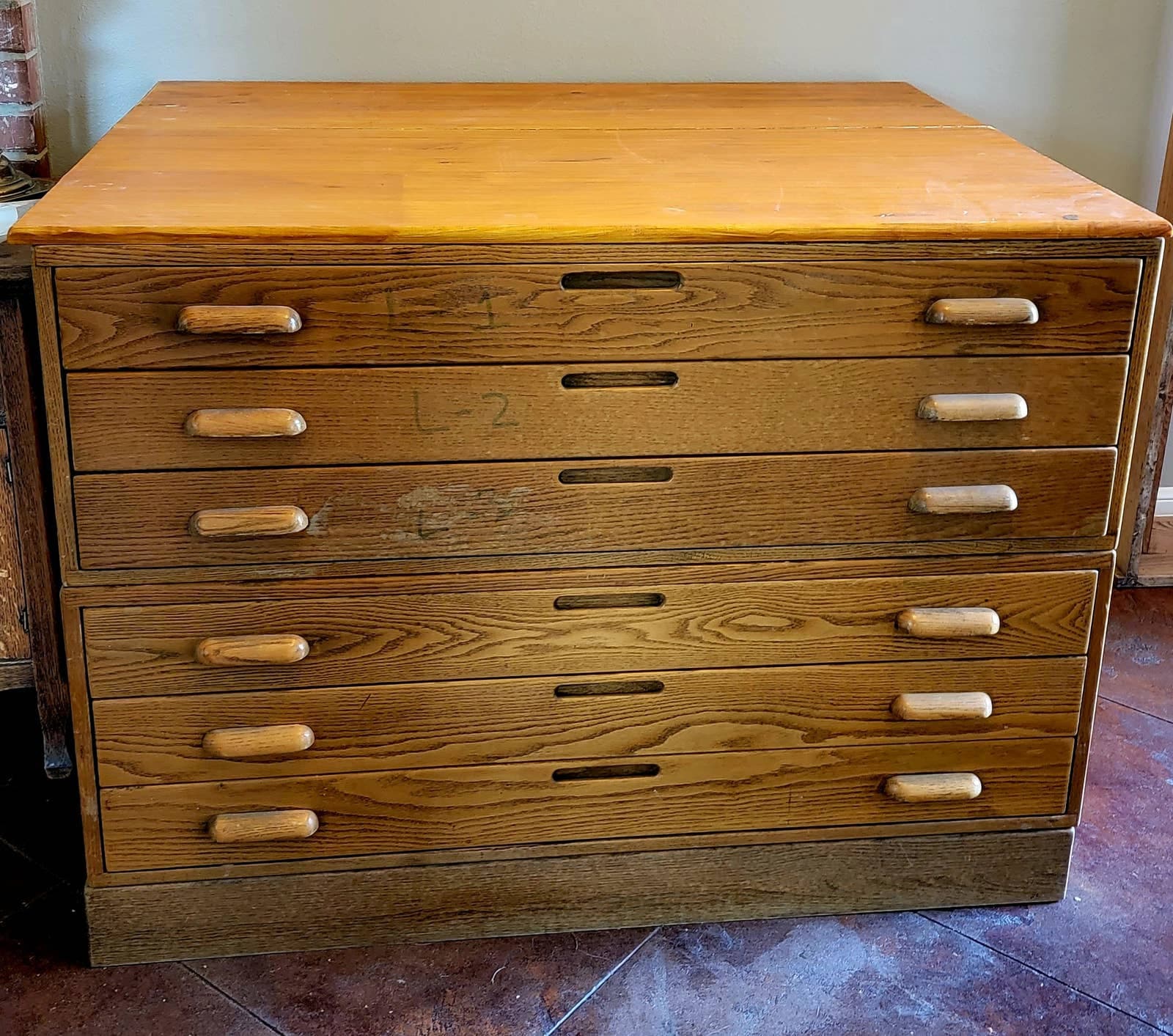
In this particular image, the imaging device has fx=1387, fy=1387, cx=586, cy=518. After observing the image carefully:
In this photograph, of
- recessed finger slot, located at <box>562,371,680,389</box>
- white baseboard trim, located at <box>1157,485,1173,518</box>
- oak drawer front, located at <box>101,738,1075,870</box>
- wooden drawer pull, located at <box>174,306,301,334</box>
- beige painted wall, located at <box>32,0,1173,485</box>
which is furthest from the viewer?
white baseboard trim, located at <box>1157,485,1173,518</box>

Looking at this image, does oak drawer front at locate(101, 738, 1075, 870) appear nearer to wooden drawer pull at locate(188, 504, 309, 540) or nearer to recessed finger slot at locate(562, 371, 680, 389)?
wooden drawer pull at locate(188, 504, 309, 540)

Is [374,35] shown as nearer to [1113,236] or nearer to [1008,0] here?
[1008,0]

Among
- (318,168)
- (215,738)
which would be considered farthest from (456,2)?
(215,738)

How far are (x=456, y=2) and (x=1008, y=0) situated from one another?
819mm

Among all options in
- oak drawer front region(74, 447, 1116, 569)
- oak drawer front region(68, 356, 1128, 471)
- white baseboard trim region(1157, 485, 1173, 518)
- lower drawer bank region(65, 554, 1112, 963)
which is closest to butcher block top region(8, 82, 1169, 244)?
oak drawer front region(68, 356, 1128, 471)

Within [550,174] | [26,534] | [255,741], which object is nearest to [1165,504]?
[550,174]

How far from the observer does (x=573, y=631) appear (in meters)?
1.51

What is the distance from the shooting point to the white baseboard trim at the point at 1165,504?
2.42 meters

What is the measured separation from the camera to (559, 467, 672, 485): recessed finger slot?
4.75 ft

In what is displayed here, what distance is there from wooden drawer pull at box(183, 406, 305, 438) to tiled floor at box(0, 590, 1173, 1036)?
0.63 metres

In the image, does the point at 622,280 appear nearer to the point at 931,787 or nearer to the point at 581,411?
the point at 581,411

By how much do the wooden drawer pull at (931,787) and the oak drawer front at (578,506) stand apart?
Answer: 0.97ft

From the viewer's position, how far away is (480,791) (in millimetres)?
1559

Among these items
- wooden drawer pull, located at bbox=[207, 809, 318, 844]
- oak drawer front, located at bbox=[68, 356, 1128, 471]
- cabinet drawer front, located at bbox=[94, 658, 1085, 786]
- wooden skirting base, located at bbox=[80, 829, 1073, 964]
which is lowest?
wooden skirting base, located at bbox=[80, 829, 1073, 964]
